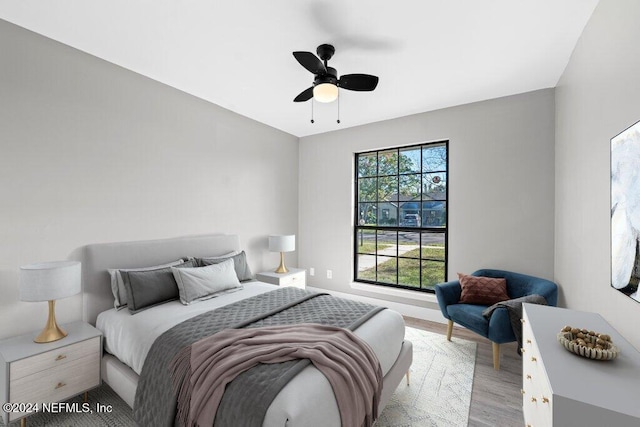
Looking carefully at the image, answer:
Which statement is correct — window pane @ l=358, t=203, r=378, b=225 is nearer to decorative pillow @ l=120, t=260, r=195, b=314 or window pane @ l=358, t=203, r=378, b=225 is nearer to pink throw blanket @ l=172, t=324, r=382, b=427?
pink throw blanket @ l=172, t=324, r=382, b=427

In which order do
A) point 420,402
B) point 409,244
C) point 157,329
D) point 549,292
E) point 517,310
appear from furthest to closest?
point 409,244 < point 549,292 < point 517,310 < point 420,402 < point 157,329

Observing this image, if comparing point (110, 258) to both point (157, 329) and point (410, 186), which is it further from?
point (410, 186)

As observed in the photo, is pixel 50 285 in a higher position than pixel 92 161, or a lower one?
lower

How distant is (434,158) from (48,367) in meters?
4.29

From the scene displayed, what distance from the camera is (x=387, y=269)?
420 centimetres

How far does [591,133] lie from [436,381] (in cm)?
224

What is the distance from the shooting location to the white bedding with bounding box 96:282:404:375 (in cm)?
191

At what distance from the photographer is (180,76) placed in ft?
9.19

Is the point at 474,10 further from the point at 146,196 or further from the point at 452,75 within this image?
the point at 146,196

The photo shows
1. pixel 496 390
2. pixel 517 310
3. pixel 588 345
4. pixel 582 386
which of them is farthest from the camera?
pixel 517 310

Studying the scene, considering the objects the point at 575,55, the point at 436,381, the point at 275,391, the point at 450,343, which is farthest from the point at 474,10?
the point at 450,343

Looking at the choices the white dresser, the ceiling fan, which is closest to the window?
the ceiling fan

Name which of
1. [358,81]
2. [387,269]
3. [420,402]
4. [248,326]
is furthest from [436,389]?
[358,81]

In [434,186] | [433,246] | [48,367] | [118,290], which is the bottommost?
[48,367]
